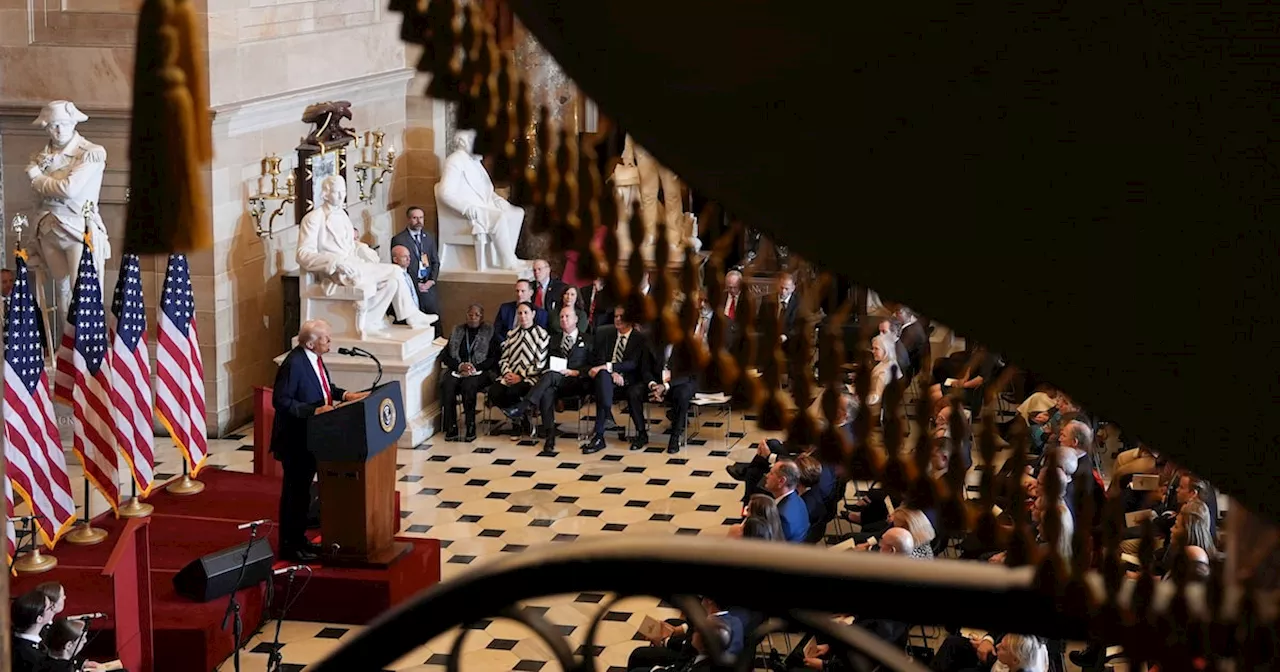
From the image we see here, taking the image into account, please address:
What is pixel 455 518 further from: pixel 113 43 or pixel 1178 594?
pixel 1178 594

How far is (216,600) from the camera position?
11109 millimetres

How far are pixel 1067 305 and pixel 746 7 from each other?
0.29m

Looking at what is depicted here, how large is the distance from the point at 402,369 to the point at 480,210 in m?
3.87

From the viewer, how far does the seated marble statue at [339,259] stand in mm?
16875

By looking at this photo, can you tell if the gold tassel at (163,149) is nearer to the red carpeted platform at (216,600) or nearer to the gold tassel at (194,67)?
the gold tassel at (194,67)

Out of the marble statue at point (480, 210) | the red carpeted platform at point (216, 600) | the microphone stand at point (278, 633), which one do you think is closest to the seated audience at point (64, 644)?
the red carpeted platform at point (216, 600)

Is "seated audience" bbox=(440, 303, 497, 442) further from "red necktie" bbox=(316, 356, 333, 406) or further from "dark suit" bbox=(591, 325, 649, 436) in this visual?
"red necktie" bbox=(316, 356, 333, 406)

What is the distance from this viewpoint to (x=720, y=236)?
1244mm

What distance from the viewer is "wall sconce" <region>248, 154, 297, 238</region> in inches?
682

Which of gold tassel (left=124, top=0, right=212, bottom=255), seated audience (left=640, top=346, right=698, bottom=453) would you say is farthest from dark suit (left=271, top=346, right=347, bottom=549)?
gold tassel (left=124, top=0, right=212, bottom=255)

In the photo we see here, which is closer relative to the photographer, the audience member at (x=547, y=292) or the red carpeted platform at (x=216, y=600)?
the red carpeted platform at (x=216, y=600)

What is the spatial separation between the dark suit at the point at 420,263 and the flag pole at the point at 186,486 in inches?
202

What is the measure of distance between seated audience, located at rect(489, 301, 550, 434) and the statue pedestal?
748 mm

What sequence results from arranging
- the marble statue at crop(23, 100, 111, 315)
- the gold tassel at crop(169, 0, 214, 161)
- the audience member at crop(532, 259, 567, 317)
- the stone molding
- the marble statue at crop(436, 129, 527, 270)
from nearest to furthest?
the gold tassel at crop(169, 0, 214, 161) < the marble statue at crop(23, 100, 111, 315) < the stone molding < the audience member at crop(532, 259, 567, 317) < the marble statue at crop(436, 129, 527, 270)
